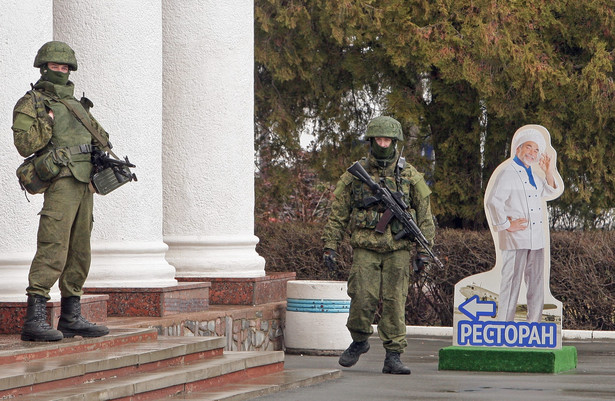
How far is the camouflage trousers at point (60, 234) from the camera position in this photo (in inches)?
343

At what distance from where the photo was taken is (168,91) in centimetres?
1323

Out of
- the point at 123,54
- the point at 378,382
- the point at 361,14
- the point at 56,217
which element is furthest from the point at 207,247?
the point at 361,14

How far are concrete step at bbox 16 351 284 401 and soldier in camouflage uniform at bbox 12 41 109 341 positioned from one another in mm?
732

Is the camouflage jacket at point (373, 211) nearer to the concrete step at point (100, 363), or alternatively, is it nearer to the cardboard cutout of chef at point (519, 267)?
the cardboard cutout of chef at point (519, 267)

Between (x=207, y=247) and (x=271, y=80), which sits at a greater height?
(x=271, y=80)

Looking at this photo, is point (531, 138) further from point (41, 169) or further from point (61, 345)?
point (61, 345)

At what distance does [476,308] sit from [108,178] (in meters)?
4.01

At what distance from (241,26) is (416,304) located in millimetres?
5481

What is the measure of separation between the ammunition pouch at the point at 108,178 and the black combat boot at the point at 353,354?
2.90m

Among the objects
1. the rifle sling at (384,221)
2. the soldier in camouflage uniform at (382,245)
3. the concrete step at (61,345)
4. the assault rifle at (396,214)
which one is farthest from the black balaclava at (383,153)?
the concrete step at (61,345)

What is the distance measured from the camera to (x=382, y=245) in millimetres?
10633

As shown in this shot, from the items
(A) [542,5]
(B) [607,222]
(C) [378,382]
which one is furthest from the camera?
(B) [607,222]

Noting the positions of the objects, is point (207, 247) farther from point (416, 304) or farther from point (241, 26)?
point (416, 304)

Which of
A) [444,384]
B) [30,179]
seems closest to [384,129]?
[444,384]
